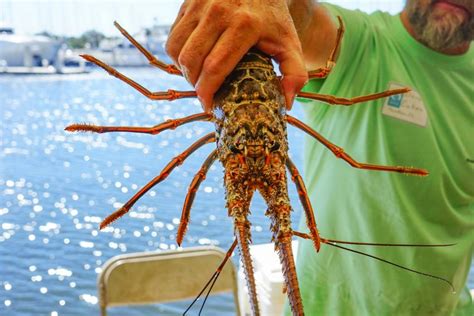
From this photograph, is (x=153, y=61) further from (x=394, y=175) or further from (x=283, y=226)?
(x=394, y=175)

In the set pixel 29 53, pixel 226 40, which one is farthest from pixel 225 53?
pixel 29 53

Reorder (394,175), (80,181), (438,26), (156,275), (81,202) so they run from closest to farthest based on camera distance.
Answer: (394,175)
(438,26)
(156,275)
(81,202)
(80,181)

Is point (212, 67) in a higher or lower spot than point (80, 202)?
higher

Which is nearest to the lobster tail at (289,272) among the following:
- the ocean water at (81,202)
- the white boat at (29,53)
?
the ocean water at (81,202)

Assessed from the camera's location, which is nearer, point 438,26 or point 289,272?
point 289,272

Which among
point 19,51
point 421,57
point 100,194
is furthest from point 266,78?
point 19,51

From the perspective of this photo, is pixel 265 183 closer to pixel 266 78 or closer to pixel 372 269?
pixel 266 78

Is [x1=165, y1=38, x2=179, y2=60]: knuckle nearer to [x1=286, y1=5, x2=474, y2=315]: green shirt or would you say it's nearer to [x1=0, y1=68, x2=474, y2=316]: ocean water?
[x1=286, y1=5, x2=474, y2=315]: green shirt
